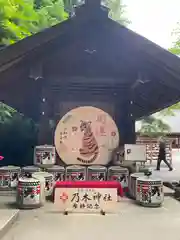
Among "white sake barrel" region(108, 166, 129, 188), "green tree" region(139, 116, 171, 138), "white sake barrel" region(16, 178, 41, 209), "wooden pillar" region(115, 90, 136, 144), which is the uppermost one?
"green tree" region(139, 116, 171, 138)

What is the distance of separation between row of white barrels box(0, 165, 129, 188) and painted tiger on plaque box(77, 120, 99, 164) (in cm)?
66

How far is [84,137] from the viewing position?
4.91m

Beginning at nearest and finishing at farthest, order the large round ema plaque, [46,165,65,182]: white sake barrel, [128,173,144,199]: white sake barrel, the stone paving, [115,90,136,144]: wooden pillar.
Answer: the stone paving
[128,173,144,199]: white sake barrel
[46,165,65,182]: white sake barrel
the large round ema plaque
[115,90,136,144]: wooden pillar

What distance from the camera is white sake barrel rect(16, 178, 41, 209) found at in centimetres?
331

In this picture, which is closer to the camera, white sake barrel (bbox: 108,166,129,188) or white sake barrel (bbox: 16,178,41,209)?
white sake barrel (bbox: 16,178,41,209)

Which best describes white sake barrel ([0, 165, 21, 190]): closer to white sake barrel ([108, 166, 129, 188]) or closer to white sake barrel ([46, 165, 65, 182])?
white sake barrel ([46, 165, 65, 182])

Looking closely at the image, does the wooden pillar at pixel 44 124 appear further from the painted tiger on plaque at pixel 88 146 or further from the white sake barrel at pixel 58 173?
the white sake barrel at pixel 58 173

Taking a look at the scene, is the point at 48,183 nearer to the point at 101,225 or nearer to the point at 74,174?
the point at 74,174

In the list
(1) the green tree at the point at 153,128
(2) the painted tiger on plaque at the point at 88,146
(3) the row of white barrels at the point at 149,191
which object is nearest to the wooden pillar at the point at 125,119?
(2) the painted tiger on plaque at the point at 88,146

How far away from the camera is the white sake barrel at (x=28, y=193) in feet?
10.8

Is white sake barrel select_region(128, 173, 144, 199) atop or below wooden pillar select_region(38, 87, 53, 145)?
below

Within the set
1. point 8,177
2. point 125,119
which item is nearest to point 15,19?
point 125,119

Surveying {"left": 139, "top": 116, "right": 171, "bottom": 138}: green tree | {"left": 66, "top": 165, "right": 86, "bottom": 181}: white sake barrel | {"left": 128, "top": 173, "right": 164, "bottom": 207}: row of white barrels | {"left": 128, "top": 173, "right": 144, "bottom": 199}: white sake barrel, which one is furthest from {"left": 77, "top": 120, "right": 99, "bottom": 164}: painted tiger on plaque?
{"left": 139, "top": 116, "right": 171, "bottom": 138}: green tree

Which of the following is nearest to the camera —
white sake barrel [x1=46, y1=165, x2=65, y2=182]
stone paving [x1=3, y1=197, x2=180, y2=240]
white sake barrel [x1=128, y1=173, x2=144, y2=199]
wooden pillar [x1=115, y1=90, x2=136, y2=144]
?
stone paving [x1=3, y1=197, x2=180, y2=240]
